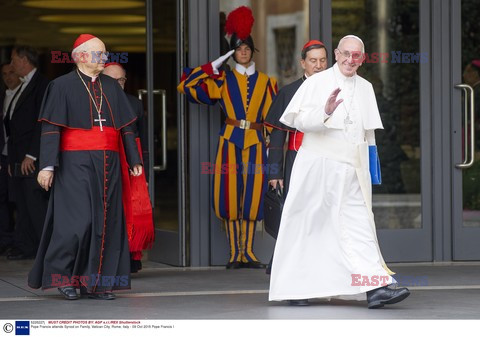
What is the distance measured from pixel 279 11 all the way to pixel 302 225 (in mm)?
3061

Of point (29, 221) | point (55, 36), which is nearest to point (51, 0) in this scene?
point (55, 36)

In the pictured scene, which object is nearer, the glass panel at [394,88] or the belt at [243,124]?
the belt at [243,124]

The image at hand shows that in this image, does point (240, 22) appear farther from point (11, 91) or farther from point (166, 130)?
point (11, 91)

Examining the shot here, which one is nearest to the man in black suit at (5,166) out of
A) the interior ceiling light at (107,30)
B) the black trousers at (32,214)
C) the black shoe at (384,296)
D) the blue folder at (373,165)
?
the black trousers at (32,214)

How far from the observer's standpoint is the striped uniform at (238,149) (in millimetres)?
10367

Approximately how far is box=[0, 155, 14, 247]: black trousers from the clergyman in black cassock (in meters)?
3.91

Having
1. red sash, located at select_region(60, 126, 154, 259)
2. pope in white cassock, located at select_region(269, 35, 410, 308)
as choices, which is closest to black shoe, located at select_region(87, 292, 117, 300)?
red sash, located at select_region(60, 126, 154, 259)

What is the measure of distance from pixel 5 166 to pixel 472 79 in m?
4.70

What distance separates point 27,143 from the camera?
11852mm

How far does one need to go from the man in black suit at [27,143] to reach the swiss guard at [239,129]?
197cm

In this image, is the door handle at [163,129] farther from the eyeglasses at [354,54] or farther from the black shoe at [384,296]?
the black shoe at [384,296]

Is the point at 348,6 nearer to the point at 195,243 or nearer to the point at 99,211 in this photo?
the point at 195,243

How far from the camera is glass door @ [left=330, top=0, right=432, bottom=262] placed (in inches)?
420

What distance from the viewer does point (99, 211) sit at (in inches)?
336
